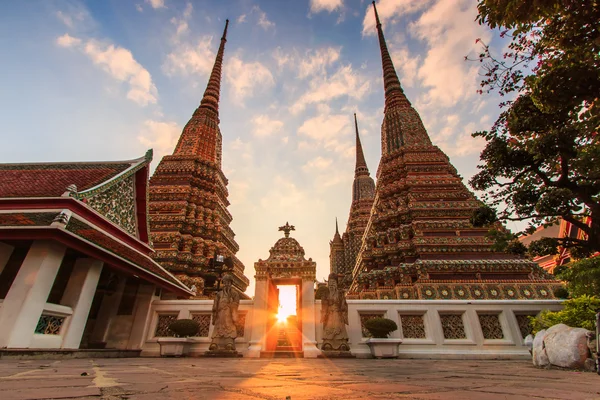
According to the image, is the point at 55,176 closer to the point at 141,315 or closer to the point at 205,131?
the point at 141,315

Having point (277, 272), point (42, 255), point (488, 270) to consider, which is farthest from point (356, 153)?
point (42, 255)

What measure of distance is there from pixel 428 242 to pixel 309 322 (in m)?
9.35

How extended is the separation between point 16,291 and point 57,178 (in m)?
4.67

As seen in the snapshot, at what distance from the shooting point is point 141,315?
966 centimetres

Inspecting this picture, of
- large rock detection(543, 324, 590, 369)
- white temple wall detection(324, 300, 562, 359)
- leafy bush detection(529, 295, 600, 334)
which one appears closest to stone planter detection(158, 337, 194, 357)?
white temple wall detection(324, 300, 562, 359)

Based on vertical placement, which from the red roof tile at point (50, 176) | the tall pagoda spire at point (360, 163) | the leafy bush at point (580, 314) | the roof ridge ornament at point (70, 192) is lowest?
the leafy bush at point (580, 314)

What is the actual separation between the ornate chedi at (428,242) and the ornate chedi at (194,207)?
939 centimetres

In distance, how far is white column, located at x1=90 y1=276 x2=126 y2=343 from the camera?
9453 millimetres

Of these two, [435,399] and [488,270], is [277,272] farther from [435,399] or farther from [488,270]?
[488,270]

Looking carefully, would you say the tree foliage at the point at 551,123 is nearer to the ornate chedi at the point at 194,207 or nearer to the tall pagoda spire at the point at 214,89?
the ornate chedi at the point at 194,207

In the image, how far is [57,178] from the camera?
9.52m

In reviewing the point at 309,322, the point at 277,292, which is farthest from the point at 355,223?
the point at 309,322

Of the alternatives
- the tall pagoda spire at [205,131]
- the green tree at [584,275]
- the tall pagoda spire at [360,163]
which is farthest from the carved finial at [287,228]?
the tall pagoda spire at [360,163]

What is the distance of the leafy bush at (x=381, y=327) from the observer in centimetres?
820
